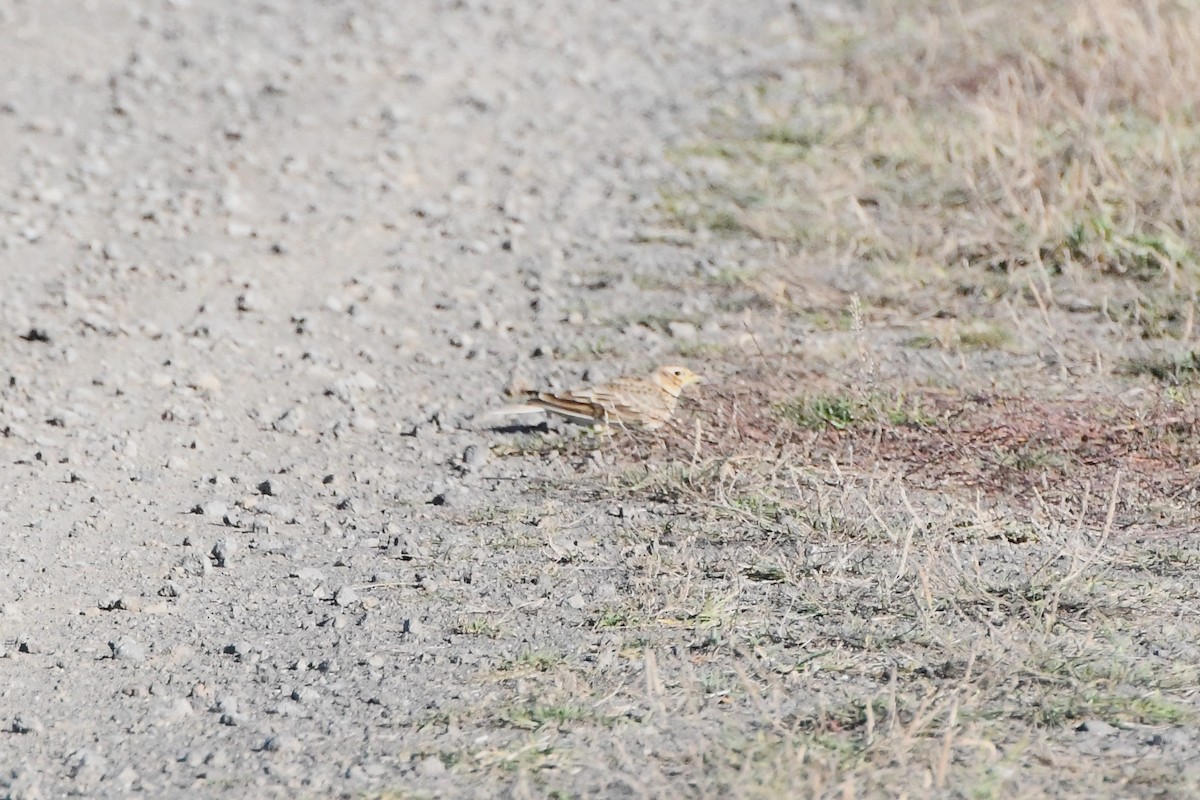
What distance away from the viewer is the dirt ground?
3705 mm

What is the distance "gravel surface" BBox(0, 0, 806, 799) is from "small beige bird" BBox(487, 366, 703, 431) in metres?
0.27

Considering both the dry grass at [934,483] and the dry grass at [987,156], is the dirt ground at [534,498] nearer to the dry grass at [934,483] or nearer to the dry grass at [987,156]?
the dry grass at [934,483]

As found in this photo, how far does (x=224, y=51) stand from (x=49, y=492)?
6.13 meters

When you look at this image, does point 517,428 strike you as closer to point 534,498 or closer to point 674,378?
point 674,378

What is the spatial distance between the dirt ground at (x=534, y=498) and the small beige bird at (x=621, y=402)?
0.08 m

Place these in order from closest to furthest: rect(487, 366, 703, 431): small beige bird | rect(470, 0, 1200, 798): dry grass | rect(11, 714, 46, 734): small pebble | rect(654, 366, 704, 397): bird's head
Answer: rect(470, 0, 1200, 798): dry grass, rect(11, 714, 46, 734): small pebble, rect(487, 366, 703, 431): small beige bird, rect(654, 366, 704, 397): bird's head

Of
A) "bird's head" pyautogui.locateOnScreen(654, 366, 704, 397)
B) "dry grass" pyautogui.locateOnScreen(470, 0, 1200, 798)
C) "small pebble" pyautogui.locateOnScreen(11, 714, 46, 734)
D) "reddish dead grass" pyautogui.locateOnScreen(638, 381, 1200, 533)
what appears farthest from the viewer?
"bird's head" pyautogui.locateOnScreen(654, 366, 704, 397)

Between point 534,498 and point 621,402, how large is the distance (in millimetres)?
511

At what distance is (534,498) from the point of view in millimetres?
5258

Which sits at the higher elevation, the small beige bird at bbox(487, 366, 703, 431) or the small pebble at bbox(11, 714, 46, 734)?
the small pebble at bbox(11, 714, 46, 734)

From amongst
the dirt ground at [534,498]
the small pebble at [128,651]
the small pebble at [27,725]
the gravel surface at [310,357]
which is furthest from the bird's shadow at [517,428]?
the small pebble at [27,725]

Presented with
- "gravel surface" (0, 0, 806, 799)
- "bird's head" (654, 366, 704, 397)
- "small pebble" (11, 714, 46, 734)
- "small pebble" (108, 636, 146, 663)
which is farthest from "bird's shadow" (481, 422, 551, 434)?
"small pebble" (11, 714, 46, 734)

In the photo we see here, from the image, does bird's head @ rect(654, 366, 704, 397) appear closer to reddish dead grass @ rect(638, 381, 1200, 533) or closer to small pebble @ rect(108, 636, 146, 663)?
reddish dead grass @ rect(638, 381, 1200, 533)

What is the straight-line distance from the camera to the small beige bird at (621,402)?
18.2ft
